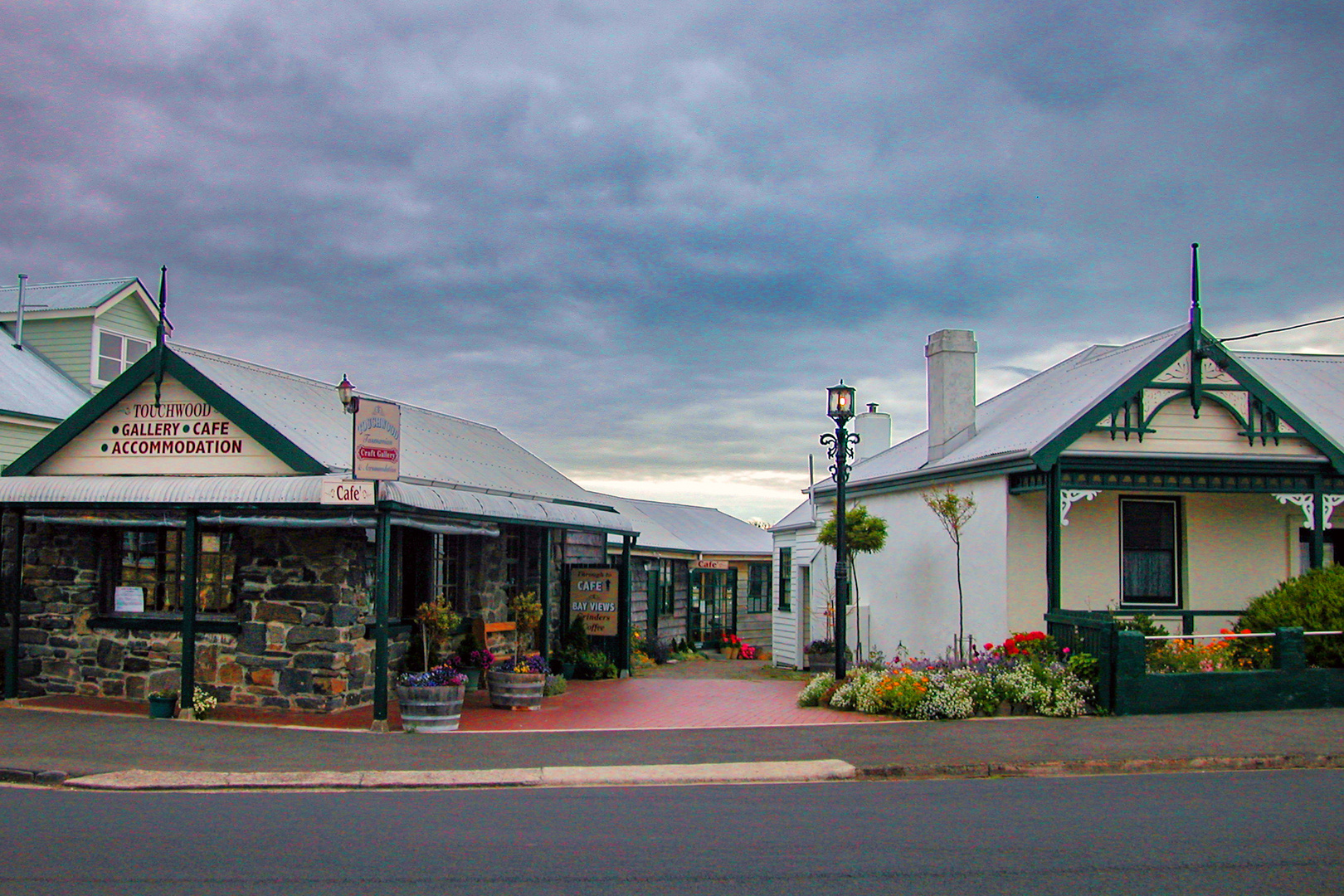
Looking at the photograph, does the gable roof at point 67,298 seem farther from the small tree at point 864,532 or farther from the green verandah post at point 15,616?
the small tree at point 864,532

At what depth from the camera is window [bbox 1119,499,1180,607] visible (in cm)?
1781

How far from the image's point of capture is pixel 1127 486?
1642cm

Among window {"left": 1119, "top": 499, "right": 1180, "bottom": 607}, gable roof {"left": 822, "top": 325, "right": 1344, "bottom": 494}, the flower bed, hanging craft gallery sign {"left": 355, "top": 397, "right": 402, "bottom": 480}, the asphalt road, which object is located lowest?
the asphalt road

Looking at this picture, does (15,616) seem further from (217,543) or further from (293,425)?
(293,425)

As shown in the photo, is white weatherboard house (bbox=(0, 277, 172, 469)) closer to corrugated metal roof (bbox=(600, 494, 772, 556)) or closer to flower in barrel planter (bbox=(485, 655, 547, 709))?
flower in barrel planter (bbox=(485, 655, 547, 709))

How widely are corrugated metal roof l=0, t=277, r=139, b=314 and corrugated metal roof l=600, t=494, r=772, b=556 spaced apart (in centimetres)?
1254

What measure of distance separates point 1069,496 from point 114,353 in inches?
783

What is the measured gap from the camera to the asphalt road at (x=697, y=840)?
6.64 metres

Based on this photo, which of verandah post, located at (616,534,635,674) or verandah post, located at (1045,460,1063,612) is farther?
verandah post, located at (616,534,635,674)

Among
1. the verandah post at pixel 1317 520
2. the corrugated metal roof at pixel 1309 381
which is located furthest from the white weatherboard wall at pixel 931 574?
the corrugated metal roof at pixel 1309 381

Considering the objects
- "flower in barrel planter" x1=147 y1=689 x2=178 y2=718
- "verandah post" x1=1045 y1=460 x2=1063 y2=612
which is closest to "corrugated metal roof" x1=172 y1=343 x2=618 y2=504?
"flower in barrel planter" x1=147 y1=689 x2=178 y2=718

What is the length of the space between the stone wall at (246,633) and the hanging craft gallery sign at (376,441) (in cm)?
148

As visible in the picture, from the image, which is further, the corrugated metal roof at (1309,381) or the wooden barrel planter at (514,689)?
the corrugated metal roof at (1309,381)

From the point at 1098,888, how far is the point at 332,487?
9.23m
